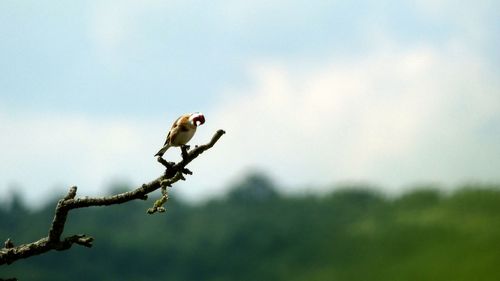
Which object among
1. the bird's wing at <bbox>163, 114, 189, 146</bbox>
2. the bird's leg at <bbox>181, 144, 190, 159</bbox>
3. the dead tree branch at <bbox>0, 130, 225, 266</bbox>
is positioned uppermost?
the bird's wing at <bbox>163, 114, 189, 146</bbox>

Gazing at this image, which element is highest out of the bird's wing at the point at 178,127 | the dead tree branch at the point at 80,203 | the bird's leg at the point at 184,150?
the bird's wing at the point at 178,127

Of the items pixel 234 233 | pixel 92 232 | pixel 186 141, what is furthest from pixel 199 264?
pixel 186 141

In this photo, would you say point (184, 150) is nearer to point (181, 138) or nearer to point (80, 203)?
point (181, 138)

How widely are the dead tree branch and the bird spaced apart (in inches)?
7.2

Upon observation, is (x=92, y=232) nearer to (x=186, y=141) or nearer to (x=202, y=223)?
(x=202, y=223)

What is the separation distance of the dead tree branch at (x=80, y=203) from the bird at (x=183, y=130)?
184 mm

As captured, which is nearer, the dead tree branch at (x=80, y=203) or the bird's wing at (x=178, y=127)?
the dead tree branch at (x=80, y=203)

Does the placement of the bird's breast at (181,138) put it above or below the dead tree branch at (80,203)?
above

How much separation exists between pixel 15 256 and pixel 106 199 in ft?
2.93

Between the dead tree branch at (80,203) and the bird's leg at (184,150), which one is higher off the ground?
the bird's leg at (184,150)

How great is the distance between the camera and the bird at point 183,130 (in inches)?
309

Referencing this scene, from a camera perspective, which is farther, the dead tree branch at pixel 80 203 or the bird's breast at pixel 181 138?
the bird's breast at pixel 181 138

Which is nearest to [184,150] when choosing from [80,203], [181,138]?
[181,138]

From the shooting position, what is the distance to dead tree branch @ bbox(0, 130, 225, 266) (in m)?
7.29
